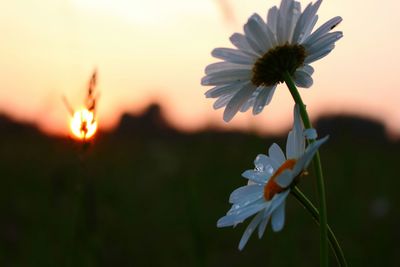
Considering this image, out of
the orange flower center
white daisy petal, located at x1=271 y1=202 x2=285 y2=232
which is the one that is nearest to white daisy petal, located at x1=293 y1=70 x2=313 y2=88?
the orange flower center

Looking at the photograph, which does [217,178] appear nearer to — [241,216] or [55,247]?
[55,247]

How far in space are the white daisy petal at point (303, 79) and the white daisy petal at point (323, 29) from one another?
0.06 m

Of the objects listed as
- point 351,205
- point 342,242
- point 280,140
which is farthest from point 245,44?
point 280,140

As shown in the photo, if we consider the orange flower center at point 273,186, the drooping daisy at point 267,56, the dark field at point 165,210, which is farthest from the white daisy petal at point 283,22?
the dark field at point 165,210

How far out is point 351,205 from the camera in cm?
249

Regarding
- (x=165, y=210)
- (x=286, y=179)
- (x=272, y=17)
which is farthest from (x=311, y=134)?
(x=165, y=210)

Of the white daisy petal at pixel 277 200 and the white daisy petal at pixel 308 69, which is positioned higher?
the white daisy petal at pixel 308 69

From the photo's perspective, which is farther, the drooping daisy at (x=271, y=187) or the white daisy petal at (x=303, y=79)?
the white daisy petal at (x=303, y=79)

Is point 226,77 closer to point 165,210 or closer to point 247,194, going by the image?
point 247,194

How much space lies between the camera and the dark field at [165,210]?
1292mm

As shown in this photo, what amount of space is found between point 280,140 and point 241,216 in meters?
4.43

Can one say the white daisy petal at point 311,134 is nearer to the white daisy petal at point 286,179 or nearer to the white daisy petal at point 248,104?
the white daisy petal at point 286,179

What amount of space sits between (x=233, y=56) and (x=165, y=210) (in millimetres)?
2146

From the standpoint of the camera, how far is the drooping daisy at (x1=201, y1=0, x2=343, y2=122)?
0.53 m
